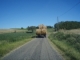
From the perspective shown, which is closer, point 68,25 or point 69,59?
point 69,59

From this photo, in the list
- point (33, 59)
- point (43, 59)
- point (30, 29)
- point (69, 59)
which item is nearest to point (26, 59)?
point (33, 59)

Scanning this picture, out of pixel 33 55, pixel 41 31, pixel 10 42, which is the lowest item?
pixel 10 42

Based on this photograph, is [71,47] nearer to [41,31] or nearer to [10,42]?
[10,42]

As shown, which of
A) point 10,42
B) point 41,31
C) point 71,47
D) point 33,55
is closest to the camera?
point 33,55

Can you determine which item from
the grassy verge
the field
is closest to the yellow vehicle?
the field

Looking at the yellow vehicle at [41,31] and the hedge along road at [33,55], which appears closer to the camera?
the hedge along road at [33,55]

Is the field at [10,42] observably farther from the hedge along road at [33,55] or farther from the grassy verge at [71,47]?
the grassy verge at [71,47]

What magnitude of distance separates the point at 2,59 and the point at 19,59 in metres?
1.29

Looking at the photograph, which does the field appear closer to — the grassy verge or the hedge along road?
the hedge along road

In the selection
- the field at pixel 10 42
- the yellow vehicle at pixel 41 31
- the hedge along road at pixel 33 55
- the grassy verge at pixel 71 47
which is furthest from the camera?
the yellow vehicle at pixel 41 31

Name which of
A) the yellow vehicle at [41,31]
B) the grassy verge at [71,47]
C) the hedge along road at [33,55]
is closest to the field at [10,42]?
the hedge along road at [33,55]

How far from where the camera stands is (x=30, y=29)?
12600cm

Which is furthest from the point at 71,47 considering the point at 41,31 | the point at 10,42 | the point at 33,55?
the point at 41,31

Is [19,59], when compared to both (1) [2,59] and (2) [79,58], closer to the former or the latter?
(1) [2,59]
